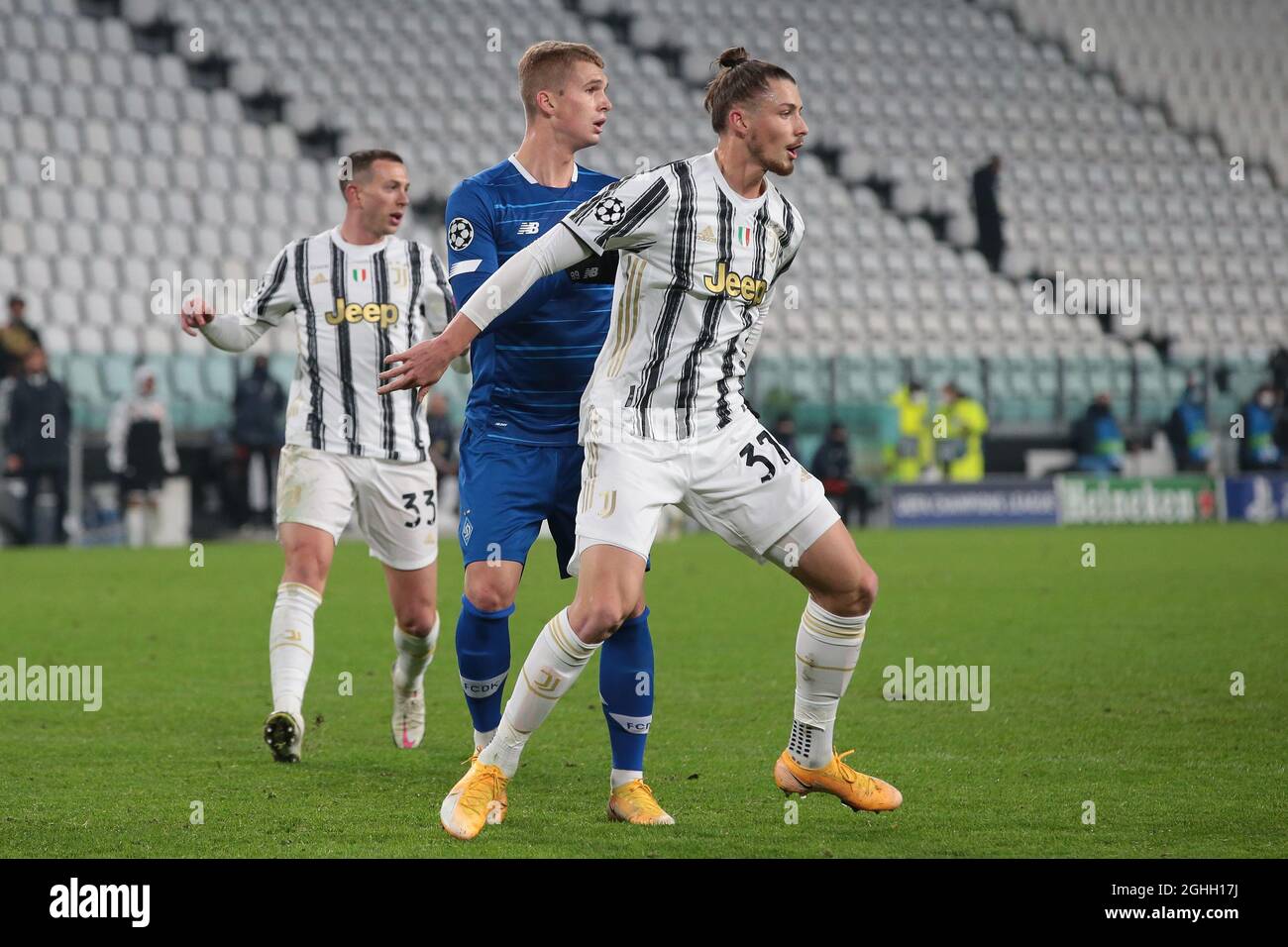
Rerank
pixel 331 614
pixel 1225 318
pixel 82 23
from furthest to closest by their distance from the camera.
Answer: pixel 1225 318, pixel 82 23, pixel 331 614

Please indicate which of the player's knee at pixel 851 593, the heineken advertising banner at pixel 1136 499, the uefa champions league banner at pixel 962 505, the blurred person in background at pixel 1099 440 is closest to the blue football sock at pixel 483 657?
the player's knee at pixel 851 593

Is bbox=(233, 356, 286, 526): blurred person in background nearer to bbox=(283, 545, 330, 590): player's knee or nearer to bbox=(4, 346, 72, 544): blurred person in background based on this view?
bbox=(4, 346, 72, 544): blurred person in background

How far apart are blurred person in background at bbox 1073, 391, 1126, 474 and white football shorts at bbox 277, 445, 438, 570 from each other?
16.1m

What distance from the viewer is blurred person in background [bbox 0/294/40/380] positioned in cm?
1584

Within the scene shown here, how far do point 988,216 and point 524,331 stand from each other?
67.9ft

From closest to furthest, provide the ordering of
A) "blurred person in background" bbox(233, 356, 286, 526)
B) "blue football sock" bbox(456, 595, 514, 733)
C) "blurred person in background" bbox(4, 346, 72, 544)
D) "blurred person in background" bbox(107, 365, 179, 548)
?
1. "blue football sock" bbox(456, 595, 514, 733)
2. "blurred person in background" bbox(4, 346, 72, 544)
3. "blurred person in background" bbox(107, 365, 179, 548)
4. "blurred person in background" bbox(233, 356, 286, 526)

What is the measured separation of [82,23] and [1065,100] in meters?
15.6

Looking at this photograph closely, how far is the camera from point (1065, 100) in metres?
27.2

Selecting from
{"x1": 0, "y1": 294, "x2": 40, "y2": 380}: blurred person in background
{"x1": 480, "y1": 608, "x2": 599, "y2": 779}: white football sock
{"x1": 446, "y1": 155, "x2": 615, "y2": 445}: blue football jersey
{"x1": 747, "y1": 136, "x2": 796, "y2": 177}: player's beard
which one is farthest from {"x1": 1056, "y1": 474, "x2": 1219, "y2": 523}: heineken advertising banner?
{"x1": 480, "y1": 608, "x2": 599, "y2": 779}: white football sock

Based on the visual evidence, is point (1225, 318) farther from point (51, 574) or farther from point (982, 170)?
point (51, 574)

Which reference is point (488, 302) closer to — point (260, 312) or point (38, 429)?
point (260, 312)

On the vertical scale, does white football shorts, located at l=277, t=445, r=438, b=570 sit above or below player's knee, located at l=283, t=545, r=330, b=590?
above

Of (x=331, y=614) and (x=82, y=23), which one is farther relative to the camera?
(x=82, y=23)
